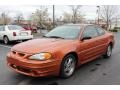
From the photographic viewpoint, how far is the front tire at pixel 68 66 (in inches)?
183

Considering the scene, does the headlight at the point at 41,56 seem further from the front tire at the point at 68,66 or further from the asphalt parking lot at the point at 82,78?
the asphalt parking lot at the point at 82,78

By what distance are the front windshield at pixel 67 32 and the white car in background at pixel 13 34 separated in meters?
5.87

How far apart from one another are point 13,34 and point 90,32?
652cm

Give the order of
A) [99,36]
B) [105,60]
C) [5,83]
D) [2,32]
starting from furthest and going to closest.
A: 1. [2,32]
2. [105,60]
3. [99,36]
4. [5,83]

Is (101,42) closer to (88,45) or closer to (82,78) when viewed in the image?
(88,45)

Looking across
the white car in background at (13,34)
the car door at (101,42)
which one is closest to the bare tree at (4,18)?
the white car in background at (13,34)

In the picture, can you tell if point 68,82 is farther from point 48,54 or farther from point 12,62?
point 12,62

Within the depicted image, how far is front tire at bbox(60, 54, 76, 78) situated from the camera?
4.64m

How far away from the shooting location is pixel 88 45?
5512mm

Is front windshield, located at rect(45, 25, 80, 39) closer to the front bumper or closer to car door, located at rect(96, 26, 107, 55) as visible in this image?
car door, located at rect(96, 26, 107, 55)

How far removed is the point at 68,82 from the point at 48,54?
2.81 feet

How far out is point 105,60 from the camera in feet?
22.3

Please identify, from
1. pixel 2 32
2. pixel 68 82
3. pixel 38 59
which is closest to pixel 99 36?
pixel 68 82

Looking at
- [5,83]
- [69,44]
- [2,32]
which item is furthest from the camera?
[2,32]
